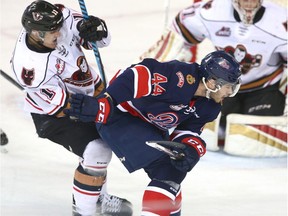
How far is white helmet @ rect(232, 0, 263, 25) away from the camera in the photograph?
4184 mm

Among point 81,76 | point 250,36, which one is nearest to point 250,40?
point 250,36

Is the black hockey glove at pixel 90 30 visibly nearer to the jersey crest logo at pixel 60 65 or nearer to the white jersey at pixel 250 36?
the jersey crest logo at pixel 60 65

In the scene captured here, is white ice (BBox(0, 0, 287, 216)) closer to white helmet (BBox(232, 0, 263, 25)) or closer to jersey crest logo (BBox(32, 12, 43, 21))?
white helmet (BBox(232, 0, 263, 25))

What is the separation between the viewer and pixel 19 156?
13.5 ft

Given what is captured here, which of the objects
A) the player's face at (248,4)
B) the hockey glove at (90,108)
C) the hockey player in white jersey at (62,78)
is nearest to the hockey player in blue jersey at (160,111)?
the hockey glove at (90,108)

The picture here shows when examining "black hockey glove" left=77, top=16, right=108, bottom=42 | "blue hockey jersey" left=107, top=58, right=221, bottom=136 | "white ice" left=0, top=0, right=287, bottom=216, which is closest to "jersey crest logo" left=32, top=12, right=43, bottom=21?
"black hockey glove" left=77, top=16, right=108, bottom=42

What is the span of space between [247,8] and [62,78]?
127 centimetres

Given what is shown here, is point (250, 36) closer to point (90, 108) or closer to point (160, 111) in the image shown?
point (160, 111)

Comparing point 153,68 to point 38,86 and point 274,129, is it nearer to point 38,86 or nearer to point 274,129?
point 38,86

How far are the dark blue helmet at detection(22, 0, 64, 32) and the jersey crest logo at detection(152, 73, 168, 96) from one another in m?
0.44

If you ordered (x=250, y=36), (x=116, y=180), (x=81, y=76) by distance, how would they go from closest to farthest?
1. (x=81, y=76)
2. (x=116, y=180)
3. (x=250, y=36)

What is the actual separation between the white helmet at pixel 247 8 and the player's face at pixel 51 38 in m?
1.28

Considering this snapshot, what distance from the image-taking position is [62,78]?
3279mm

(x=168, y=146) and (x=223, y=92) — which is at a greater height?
(x=223, y=92)
